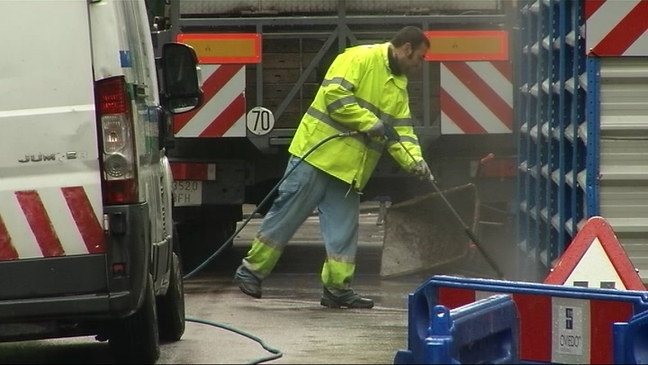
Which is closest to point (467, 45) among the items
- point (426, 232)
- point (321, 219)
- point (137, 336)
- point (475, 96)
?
point (475, 96)

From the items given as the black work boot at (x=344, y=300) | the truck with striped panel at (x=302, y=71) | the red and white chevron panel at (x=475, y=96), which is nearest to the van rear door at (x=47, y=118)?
the black work boot at (x=344, y=300)

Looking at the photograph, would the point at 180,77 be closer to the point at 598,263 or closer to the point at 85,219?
the point at 85,219

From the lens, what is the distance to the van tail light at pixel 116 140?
19.8 ft

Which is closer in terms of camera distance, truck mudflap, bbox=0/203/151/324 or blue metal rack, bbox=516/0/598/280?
truck mudflap, bbox=0/203/151/324

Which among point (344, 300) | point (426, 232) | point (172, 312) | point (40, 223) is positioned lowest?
point (344, 300)

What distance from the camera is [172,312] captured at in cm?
772

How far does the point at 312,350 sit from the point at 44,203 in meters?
1.87

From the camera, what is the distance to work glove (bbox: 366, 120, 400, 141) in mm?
9539

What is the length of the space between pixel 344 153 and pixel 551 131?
1.26 metres

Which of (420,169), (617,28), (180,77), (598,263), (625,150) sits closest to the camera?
(598,263)

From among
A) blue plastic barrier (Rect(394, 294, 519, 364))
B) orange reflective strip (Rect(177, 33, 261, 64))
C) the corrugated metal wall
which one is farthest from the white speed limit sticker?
blue plastic barrier (Rect(394, 294, 519, 364))

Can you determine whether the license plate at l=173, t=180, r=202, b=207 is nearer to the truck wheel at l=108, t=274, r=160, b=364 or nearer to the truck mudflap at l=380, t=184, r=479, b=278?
the truck mudflap at l=380, t=184, r=479, b=278

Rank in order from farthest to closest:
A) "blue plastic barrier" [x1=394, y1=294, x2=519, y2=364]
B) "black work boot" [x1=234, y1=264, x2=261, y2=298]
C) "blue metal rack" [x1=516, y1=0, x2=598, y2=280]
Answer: "black work boot" [x1=234, y1=264, x2=261, y2=298] < "blue metal rack" [x1=516, y1=0, x2=598, y2=280] < "blue plastic barrier" [x1=394, y1=294, x2=519, y2=364]

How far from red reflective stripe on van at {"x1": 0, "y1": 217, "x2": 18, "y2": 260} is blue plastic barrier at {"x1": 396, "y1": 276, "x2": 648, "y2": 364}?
1543 mm
